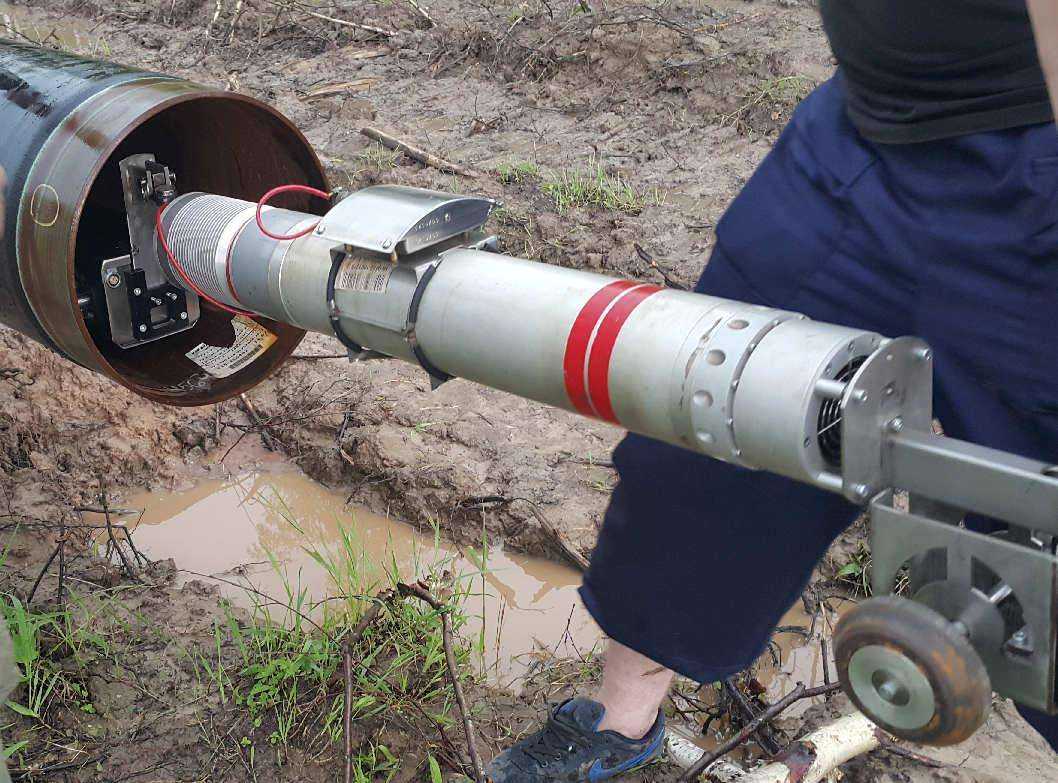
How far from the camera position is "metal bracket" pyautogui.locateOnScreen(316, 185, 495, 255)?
4.77ft

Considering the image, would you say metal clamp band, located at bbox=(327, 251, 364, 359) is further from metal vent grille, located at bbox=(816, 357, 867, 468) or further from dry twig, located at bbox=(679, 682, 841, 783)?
dry twig, located at bbox=(679, 682, 841, 783)

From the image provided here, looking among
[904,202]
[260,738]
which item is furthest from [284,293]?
[260,738]

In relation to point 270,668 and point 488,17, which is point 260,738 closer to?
point 270,668

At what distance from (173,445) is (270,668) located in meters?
1.26

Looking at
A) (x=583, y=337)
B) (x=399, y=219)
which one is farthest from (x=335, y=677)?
(x=583, y=337)

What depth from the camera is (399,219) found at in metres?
1.47

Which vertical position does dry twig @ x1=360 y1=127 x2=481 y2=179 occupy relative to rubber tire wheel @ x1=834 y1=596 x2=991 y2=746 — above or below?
below

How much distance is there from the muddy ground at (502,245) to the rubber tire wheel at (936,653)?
1239 mm

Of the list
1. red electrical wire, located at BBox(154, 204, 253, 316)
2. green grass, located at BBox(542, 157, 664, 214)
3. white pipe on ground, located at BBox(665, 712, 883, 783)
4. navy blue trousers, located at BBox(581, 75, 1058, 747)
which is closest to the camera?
navy blue trousers, located at BBox(581, 75, 1058, 747)

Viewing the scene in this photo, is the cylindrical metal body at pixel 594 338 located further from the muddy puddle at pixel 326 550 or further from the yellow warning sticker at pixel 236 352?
the muddy puddle at pixel 326 550

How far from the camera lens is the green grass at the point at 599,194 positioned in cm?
408

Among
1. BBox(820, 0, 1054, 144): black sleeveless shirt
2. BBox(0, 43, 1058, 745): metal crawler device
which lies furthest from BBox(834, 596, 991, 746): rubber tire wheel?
BBox(820, 0, 1054, 144): black sleeveless shirt

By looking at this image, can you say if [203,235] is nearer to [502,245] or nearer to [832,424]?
[832,424]

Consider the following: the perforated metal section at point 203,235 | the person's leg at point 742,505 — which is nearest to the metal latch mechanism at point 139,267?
the perforated metal section at point 203,235
